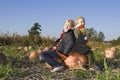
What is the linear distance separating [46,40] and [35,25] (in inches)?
219

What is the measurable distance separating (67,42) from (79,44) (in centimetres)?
34

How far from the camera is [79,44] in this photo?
25.6ft

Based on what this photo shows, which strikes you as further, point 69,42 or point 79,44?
point 79,44

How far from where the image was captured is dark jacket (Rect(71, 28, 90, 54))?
7723 mm

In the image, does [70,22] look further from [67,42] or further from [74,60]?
[74,60]

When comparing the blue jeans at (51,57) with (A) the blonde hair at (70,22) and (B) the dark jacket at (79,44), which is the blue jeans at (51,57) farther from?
(A) the blonde hair at (70,22)

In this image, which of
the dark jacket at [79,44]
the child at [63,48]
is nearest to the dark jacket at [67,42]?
the child at [63,48]

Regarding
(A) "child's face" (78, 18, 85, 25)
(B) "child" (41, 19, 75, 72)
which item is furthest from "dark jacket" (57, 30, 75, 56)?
(A) "child's face" (78, 18, 85, 25)

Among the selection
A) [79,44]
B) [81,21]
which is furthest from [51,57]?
[81,21]

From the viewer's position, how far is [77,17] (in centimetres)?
803

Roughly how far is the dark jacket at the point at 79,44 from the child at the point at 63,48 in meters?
0.11

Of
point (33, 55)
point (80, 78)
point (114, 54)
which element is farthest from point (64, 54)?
point (114, 54)

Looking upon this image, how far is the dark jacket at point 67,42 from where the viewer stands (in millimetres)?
7555

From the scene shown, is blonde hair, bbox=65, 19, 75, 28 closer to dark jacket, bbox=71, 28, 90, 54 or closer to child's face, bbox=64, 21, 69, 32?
child's face, bbox=64, 21, 69, 32
